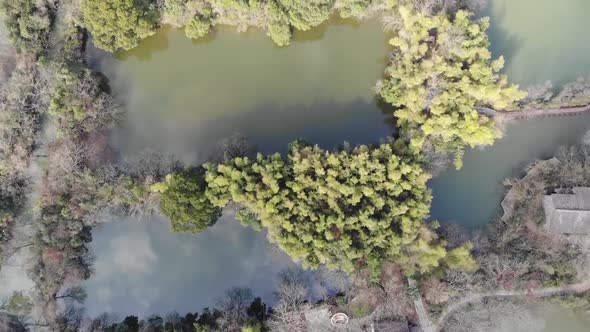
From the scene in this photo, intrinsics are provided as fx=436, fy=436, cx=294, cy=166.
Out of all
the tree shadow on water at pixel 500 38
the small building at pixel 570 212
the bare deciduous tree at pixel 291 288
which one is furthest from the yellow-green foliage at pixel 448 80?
the bare deciduous tree at pixel 291 288

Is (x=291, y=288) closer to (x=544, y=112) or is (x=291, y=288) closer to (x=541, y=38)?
(x=544, y=112)

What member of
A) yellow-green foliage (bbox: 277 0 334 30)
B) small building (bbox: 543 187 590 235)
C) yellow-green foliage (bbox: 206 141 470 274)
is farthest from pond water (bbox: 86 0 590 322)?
yellow-green foliage (bbox: 206 141 470 274)

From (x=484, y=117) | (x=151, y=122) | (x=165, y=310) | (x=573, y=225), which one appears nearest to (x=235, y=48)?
(x=151, y=122)

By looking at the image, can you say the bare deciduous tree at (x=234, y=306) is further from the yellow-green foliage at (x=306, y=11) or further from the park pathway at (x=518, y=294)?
the yellow-green foliage at (x=306, y=11)

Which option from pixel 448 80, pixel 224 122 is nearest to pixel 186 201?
pixel 224 122

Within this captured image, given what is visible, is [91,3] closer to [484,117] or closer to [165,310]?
[165,310]

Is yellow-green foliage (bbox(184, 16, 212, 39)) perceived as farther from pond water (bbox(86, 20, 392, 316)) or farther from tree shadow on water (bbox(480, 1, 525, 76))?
tree shadow on water (bbox(480, 1, 525, 76))
